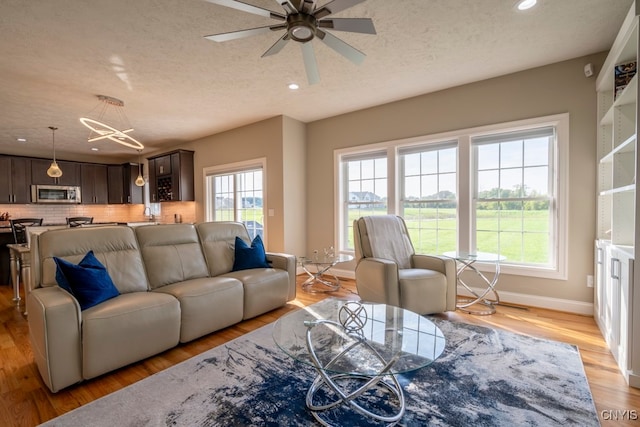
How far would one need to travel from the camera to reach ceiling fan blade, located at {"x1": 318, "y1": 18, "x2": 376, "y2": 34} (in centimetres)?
192

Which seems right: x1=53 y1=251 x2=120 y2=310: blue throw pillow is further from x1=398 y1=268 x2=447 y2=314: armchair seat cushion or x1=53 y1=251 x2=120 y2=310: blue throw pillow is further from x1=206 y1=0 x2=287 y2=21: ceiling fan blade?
x1=398 y1=268 x2=447 y2=314: armchair seat cushion

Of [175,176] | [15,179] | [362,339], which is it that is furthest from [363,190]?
[15,179]

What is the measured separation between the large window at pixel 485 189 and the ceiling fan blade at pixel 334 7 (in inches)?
102

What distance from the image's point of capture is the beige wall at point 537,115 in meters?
3.09

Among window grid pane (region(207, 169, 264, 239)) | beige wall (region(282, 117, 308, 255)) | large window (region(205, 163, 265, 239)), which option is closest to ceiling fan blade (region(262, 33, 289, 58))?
beige wall (region(282, 117, 308, 255))

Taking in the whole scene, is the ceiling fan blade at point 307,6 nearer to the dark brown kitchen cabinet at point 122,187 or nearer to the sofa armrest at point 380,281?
the sofa armrest at point 380,281

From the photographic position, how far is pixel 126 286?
2602mm

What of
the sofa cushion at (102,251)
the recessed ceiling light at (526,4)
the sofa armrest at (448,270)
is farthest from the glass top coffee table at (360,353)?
the recessed ceiling light at (526,4)

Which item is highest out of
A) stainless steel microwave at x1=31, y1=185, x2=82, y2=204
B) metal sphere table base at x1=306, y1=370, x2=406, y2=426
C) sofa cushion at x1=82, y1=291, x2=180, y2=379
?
stainless steel microwave at x1=31, y1=185, x2=82, y2=204

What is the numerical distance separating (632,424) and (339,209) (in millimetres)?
3812

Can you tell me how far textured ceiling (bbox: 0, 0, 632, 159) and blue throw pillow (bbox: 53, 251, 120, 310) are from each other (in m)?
1.94

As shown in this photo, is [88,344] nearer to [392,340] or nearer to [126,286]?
[126,286]

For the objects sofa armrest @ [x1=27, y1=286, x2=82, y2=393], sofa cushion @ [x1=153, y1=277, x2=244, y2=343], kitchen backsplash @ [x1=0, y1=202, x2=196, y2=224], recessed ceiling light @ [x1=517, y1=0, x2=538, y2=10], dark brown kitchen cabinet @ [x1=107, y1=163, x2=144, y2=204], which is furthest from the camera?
dark brown kitchen cabinet @ [x1=107, y1=163, x2=144, y2=204]

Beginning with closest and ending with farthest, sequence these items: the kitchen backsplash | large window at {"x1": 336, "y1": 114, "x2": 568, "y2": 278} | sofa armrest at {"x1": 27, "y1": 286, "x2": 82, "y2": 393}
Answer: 1. sofa armrest at {"x1": 27, "y1": 286, "x2": 82, "y2": 393}
2. large window at {"x1": 336, "y1": 114, "x2": 568, "y2": 278}
3. the kitchen backsplash
